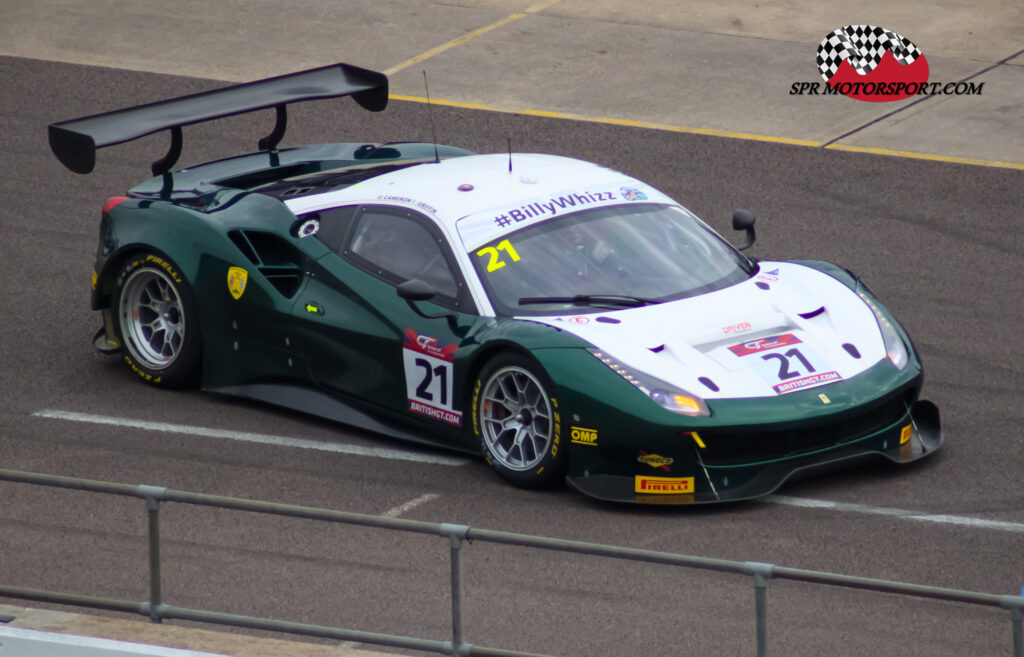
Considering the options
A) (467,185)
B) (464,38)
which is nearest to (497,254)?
(467,185)

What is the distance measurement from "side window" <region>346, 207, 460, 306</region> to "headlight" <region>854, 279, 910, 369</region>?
2.23 metres

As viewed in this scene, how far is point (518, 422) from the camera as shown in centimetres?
886

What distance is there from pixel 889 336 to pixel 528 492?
2.09 m

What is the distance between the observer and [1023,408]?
10062 mm

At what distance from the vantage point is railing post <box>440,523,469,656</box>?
6223mm

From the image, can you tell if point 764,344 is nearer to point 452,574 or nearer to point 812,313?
point 812,313

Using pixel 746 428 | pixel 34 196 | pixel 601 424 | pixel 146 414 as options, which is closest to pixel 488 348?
pixel 601 424

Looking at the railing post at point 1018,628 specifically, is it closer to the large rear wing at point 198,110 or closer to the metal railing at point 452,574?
the metal railing at point 452,574

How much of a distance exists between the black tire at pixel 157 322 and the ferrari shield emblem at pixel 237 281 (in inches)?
11.9

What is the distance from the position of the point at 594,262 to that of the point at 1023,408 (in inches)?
106

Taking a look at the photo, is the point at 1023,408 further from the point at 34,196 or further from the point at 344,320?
the point at 34,196

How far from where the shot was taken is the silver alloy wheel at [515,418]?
8742 millimetres

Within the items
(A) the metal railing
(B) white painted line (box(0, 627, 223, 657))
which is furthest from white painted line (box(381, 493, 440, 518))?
(B) white painted line (box(0, 627, 223, 657))

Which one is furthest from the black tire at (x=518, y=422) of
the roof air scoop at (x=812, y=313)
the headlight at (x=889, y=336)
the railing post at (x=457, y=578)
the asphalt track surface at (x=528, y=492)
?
the railing post at (x=457, y=578)
